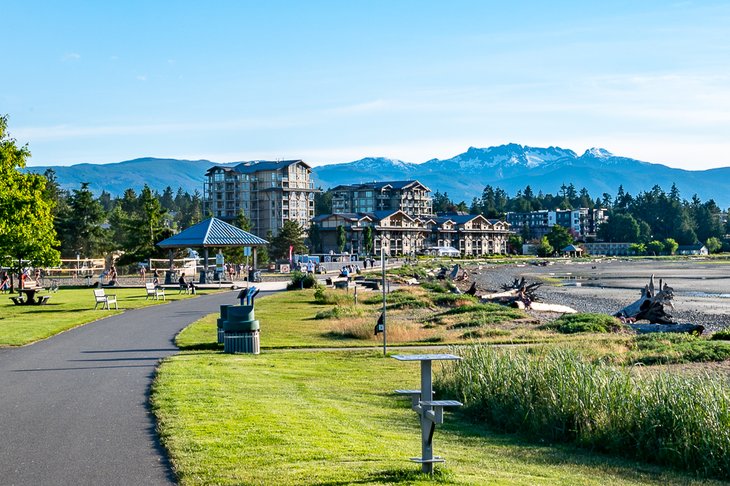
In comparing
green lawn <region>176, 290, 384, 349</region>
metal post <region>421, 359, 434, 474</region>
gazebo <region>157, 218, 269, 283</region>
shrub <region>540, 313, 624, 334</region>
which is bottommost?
shrub <region>540, 313, 624, 334</region>

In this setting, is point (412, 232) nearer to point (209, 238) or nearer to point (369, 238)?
point (369, 238)

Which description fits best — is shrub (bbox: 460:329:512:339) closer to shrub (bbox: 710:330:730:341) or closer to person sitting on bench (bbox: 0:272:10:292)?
shrub (bbox: 710:330:730:341)

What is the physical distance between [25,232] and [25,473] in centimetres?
2624

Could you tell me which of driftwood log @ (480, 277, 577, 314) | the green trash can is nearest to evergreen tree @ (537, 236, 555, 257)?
driftwood log @ (480, 277, 577, 314)

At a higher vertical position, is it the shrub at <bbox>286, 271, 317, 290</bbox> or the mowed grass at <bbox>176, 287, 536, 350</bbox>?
the shrub at <bbox>286, 271, 317, 290</bbox>

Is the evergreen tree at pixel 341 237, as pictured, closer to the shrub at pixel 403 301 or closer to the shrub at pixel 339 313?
the shrub at pixel 403 301

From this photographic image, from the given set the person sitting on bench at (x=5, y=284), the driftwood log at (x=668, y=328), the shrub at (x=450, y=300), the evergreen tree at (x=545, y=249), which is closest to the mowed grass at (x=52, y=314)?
the person sitting on bench at (x=5, y=284)

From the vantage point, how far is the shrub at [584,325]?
90.9ft

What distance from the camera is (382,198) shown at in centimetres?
18412

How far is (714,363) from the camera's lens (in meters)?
19.7

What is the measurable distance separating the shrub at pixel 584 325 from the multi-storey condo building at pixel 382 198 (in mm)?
150682

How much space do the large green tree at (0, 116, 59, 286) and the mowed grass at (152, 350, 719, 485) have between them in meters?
18.5

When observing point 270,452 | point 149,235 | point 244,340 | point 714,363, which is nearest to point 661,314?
point 714,363

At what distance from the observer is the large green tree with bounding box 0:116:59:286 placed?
106 feet
